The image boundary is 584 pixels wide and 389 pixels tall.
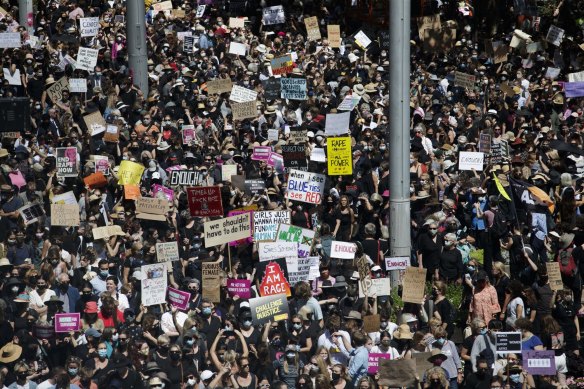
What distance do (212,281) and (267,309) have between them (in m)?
1.12

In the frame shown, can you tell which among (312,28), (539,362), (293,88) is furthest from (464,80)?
(539,362)

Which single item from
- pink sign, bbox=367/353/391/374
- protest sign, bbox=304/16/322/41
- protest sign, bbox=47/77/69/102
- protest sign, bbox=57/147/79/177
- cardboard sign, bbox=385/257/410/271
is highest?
protest sign, bbox=304/16/322/41

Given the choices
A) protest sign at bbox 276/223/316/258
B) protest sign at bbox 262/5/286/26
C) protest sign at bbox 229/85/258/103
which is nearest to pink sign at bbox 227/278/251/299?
protest sign at bbox 276/223/316/258

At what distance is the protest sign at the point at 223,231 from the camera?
18.4 metres

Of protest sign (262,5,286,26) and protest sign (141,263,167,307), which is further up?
protest sign (262,5,286,26)

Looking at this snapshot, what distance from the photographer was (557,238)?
18625 mm

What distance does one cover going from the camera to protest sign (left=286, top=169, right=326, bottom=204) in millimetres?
19984

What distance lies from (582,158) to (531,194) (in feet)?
6.83

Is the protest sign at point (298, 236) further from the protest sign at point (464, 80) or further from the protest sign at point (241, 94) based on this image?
the protest sign at point (464, 80)

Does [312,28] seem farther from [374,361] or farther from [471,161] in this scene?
[374,361]

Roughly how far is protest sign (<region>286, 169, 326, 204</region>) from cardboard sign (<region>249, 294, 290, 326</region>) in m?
3.50

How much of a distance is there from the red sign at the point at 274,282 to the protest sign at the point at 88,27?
1085 centimetres

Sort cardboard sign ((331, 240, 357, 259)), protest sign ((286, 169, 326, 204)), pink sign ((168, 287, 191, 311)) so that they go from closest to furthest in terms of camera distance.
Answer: pink sign ((168, 287, 191, 311)) < cardboard sign ((331, 240, 357, 259)) < protest sign ((286, 169, 326, 204))

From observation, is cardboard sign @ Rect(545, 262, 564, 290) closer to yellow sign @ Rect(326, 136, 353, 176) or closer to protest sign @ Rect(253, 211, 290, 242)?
protest sign @ Rect(253, 211, 290, 242)
